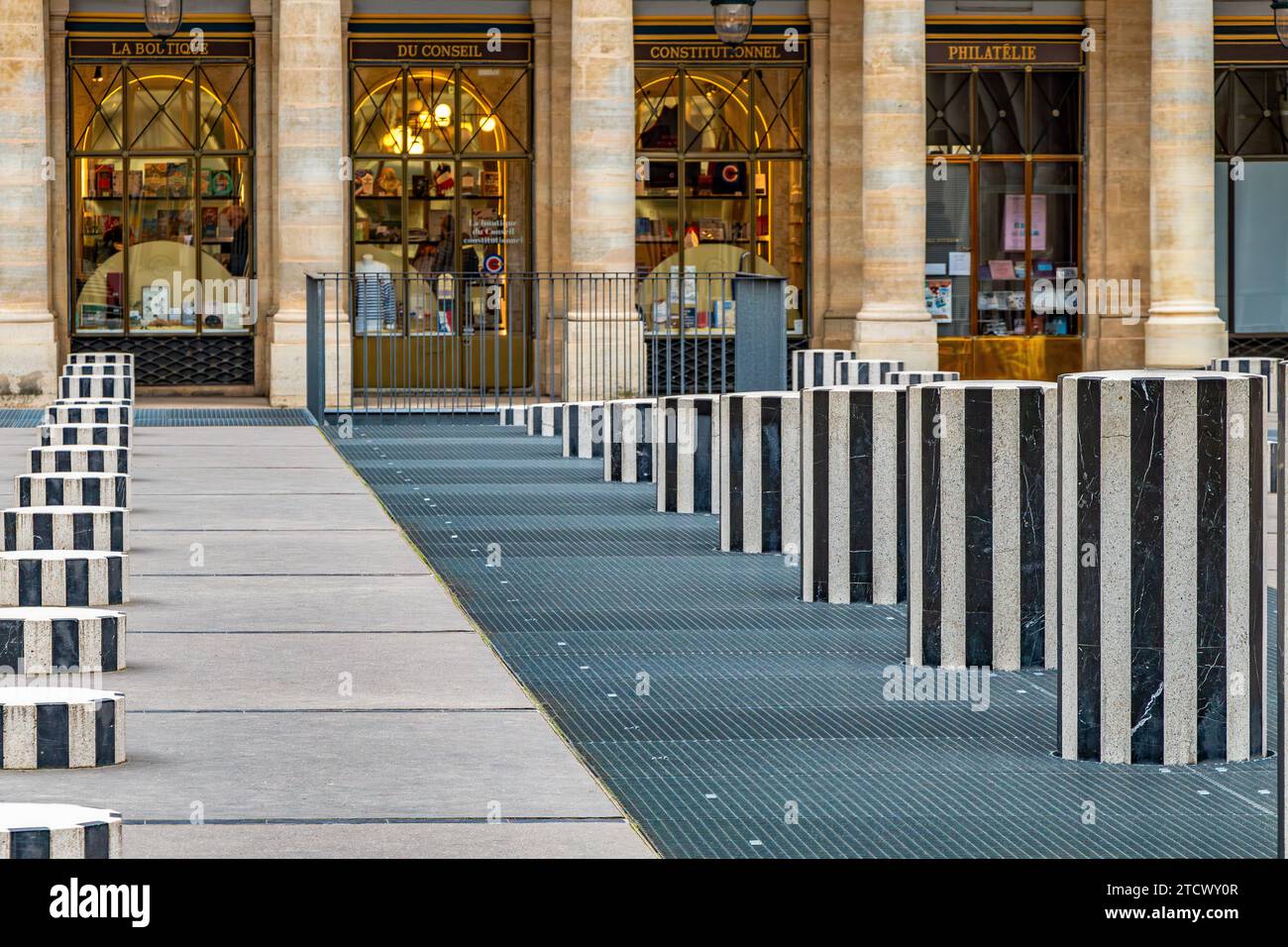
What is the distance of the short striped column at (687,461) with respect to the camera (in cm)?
1550

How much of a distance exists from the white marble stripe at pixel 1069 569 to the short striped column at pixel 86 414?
460 inches

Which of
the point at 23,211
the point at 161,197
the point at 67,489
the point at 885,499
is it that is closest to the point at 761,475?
the point at 885,499

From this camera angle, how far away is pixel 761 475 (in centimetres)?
1355

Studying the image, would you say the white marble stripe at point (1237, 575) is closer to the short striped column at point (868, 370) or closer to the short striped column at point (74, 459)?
the short striped column at point (74, 459)

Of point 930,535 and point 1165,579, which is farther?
point 930,535

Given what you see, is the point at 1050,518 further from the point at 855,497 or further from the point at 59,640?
the point at 59,640

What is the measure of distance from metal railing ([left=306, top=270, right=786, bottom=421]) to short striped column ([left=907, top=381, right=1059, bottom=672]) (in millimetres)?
14908

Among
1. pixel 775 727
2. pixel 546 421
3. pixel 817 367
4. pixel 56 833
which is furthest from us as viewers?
pixel 817 367

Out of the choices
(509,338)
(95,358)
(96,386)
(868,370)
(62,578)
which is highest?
(509,338)

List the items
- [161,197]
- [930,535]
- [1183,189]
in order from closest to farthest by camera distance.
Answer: [930,535], [1183,189], [161,197]

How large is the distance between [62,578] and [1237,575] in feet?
18.6

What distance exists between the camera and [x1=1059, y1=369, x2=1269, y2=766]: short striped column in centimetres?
808

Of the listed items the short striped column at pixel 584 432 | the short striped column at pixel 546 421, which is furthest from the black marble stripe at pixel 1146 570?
the short striped column at pixel 546 421

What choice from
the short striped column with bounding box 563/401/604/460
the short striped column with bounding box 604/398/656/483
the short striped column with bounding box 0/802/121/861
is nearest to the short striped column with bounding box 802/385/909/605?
the short striped column with bounding box 604/398/656/483
